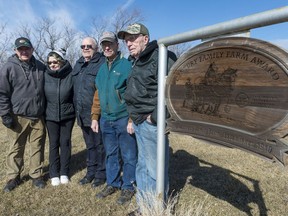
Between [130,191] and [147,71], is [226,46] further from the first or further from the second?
[130,191]

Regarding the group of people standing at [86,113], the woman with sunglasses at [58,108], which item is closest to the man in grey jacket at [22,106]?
the group of people standing at [86,113]

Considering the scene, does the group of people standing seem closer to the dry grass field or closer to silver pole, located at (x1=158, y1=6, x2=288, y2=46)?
the dry grass field

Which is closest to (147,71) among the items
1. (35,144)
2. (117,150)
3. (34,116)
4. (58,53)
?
(117,150)

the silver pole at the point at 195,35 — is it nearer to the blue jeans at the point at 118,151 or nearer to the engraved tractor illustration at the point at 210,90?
the engraved tractor illustration at the point at 210,90

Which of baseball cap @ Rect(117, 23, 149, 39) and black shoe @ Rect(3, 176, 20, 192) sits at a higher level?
baseball cap @ Rect(117, 23, 149, 39)

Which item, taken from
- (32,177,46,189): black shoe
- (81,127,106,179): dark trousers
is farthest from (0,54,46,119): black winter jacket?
(32,177,46,189): black shoe

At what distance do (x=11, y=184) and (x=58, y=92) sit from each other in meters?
1.53

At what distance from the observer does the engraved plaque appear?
5.73 feet

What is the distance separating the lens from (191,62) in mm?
2334

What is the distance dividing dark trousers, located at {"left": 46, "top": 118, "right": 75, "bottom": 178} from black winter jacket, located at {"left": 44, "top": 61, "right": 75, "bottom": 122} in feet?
0.51

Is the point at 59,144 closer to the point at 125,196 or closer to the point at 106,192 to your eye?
the point at 106,192

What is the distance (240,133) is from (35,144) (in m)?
3.41

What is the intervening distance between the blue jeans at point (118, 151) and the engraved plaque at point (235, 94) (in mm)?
1319

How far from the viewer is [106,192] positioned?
4090 mm
